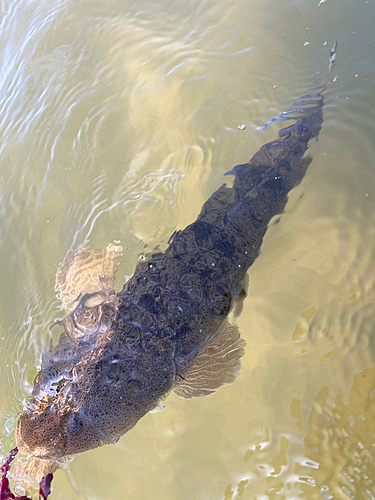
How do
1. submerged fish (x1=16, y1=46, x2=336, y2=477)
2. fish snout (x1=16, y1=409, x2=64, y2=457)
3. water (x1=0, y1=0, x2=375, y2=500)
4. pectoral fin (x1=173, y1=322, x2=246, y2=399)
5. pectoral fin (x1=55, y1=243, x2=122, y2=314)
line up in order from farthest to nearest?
pectoral fin (x1=55, y1=243, x2=122, y2=314), pectoral fin (x1=173, y1=322, x2=246, y2=399), water (x1=0, y1=0, x2=375, y2=500), submerged fish (x1=16, y1=46, x2=336, y2=477), fish snout (x1=16, y1=409, x2=64, y2=457)

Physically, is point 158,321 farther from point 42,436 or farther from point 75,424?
point 42,436

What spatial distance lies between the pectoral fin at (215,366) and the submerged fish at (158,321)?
1 cm

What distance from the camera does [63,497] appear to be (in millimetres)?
4488

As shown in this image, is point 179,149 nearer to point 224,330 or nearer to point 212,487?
point 224,330

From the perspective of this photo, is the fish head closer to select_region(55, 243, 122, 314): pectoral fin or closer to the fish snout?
the fish snout

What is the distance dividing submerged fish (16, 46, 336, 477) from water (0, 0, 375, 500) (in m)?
0.29

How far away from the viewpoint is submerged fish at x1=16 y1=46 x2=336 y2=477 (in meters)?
3.48

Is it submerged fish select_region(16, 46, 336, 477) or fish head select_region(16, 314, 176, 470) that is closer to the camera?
fish head select_region(16, 314, 176, 470)

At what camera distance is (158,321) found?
390 centimetres

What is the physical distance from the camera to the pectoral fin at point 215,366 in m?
4.22

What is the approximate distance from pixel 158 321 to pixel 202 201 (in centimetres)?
185

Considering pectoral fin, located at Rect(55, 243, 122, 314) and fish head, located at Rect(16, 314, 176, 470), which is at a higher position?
pectoral fin, located at Rect(55, 243, 122, 314)

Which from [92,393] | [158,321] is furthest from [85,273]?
[92,393]

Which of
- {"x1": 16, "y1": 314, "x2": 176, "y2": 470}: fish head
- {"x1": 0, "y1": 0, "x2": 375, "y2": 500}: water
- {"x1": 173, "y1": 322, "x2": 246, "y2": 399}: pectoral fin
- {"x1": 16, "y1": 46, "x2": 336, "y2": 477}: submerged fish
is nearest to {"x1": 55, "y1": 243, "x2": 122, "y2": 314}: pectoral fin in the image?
{"x1": 16, "y1": 46, "x2": 336, "y2": 477}: submerged fish
